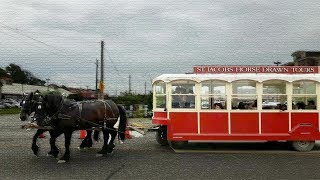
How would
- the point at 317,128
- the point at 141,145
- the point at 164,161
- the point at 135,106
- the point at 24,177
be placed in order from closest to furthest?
1. the point at 24,177
2. the point at 164,161
3. the point at 317,128
4. the point at 141,145
5. the point at 135,106

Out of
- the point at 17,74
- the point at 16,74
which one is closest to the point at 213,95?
the point at 17,74

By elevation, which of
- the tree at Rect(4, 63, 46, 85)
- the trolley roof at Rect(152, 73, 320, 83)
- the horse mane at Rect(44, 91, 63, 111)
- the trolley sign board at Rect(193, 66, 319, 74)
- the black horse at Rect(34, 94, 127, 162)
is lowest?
the black horse at Rect(34, 94, 127, 162)

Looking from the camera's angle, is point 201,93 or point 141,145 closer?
point 201,93

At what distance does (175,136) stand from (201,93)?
1549 mm

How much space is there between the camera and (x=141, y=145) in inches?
603

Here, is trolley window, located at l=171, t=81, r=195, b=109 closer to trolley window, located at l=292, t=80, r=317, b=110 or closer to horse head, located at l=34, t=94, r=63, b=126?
trolley window, located at l=292, t=80, r=317, b=110

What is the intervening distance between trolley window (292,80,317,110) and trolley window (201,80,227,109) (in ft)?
7.09

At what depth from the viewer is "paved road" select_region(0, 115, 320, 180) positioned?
9.31 meters

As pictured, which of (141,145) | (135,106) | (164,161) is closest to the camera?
(164,161)

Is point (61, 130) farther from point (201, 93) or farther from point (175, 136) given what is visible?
point (201, 93)

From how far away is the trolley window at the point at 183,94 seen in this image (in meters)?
13.7

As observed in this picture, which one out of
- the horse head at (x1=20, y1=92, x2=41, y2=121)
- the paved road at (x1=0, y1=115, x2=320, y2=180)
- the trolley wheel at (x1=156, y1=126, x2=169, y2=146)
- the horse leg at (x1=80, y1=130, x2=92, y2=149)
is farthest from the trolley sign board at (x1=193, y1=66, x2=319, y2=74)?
the horse head at (x1=20, y1=92, x2=41, y2=121)

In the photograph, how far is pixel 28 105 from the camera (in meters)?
11.5

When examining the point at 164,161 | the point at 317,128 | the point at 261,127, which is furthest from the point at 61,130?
the point at 317,128
